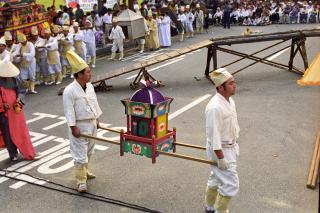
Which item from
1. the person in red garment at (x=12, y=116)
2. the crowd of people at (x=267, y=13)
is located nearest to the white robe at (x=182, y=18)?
the crowd of people at (x=267, y=13)

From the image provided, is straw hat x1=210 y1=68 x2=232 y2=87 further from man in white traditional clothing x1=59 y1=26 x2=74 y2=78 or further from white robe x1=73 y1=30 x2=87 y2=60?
white robe x1=73 y1=30 x2=87 y2=60

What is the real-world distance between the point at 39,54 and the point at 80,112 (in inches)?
296

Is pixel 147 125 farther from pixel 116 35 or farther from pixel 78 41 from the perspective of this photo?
pixel 116 35

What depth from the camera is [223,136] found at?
4770 millimetres

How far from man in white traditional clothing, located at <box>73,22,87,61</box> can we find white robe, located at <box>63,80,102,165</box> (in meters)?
8.14

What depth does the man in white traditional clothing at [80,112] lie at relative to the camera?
5754 millimetres

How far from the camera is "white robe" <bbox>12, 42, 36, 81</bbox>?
11.5m

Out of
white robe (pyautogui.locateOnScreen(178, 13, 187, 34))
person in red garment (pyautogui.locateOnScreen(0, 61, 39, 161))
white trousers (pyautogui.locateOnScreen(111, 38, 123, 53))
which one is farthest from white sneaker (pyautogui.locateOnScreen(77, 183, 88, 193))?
white robe (pyautogui.locateOnScreen(178, 13, 187, 34))

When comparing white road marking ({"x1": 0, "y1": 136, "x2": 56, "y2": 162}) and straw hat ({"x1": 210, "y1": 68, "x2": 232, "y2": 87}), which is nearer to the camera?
straw hat ({"x1": 210, "y1": 68, "x2": 232, "y2": 87})

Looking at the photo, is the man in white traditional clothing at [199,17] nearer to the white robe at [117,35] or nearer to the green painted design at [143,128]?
the white robe at [117,35]

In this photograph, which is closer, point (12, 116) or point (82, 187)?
point (82, 187)

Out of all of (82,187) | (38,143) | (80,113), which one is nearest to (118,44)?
(38,143)

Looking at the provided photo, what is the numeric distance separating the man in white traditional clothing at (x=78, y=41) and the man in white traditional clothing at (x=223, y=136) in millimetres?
9714

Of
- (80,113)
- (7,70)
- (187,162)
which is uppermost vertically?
(7,70)
